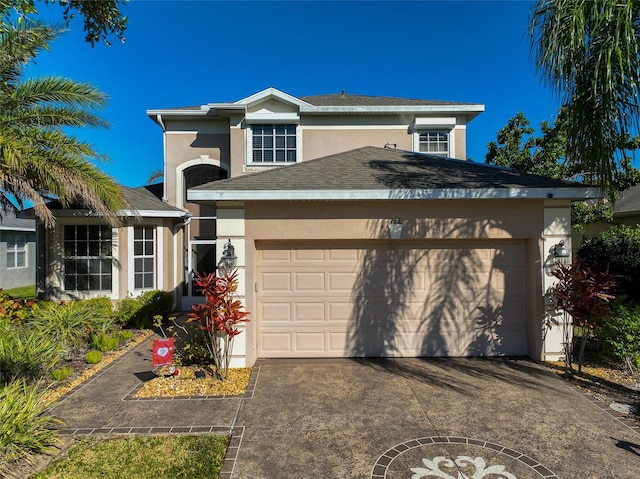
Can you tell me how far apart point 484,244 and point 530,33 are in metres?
3.69

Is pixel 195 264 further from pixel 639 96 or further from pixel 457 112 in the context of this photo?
pixel 639 96

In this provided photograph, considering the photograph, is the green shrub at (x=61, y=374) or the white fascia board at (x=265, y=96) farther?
the white fascia board at (x=265, y=96)

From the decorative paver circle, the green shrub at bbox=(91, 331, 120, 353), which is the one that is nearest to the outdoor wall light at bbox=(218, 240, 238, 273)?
the green shrub at bbox=(91, 331, 120, 353)

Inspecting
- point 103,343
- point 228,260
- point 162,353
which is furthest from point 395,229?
point 103,343

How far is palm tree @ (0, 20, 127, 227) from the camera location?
303 inches

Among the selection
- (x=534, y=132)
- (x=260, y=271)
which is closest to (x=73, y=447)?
(x=260, y=271)

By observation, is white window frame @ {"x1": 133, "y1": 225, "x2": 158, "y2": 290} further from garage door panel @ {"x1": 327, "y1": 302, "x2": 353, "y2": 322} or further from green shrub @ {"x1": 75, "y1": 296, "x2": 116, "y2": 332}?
garage door panel @ {"x1": 327, "y1": 302, "x2": 353, "y2": 322}

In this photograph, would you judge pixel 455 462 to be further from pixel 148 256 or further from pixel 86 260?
pixel 86 260

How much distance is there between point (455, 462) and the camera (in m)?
3.75

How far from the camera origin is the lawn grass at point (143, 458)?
11.9ft

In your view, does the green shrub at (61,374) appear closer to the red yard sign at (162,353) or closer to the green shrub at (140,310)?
the red yard sign at (162,353)

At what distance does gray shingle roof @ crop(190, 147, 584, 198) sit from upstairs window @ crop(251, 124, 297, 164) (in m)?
4.95

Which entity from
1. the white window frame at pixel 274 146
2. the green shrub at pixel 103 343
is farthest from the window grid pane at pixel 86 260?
the white window frame at pixel 274 146

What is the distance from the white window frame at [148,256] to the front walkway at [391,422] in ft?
14.9
